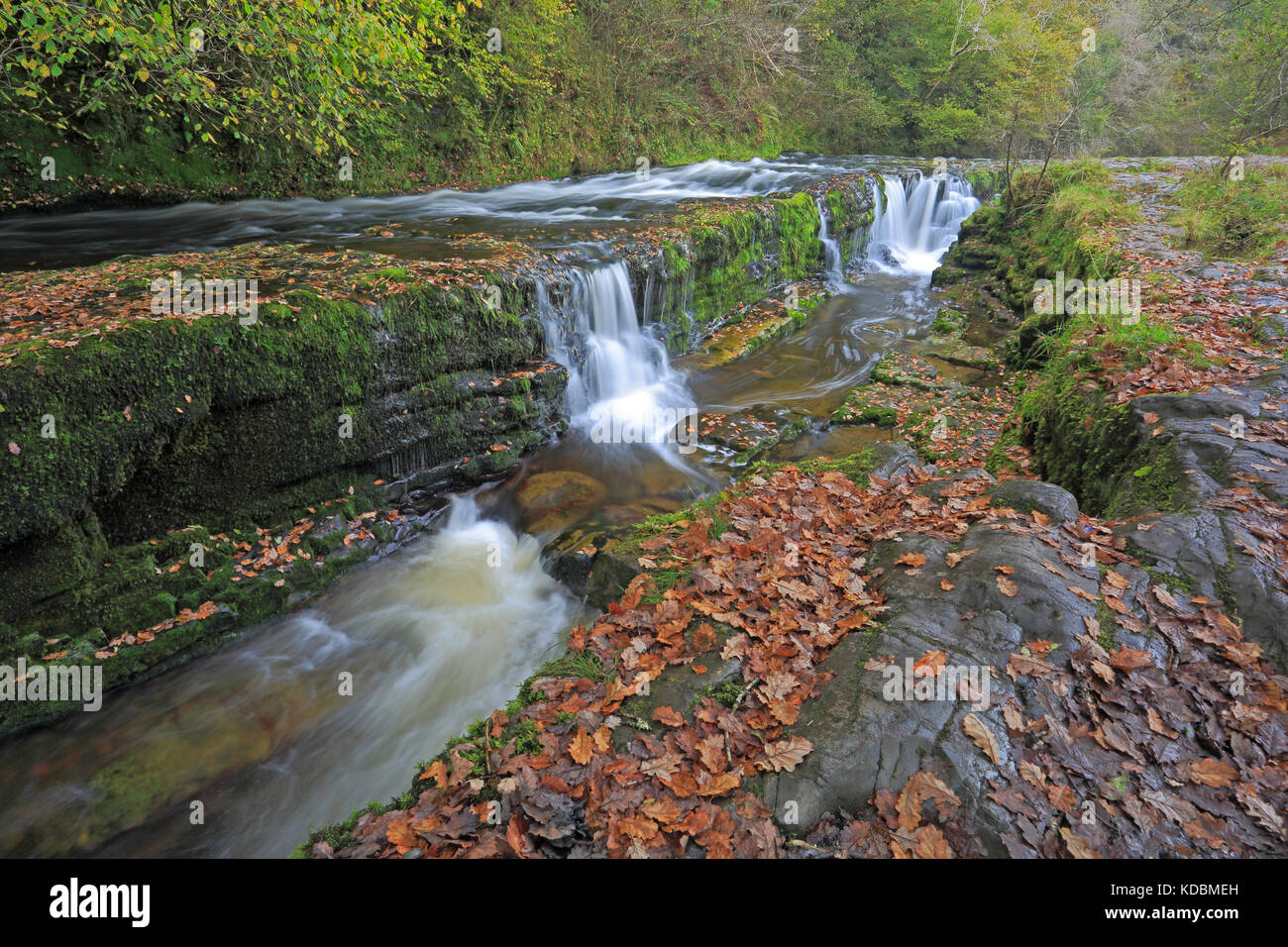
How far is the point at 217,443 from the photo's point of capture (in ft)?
18.1

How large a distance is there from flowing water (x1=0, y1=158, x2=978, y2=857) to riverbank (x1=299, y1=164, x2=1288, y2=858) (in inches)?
64.7

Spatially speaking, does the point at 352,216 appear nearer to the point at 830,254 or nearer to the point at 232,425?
the point at 232,425

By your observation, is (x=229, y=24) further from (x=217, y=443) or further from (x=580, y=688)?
(x=580, y=688)

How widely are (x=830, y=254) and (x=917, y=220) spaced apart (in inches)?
223

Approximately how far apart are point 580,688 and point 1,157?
39.5 feet

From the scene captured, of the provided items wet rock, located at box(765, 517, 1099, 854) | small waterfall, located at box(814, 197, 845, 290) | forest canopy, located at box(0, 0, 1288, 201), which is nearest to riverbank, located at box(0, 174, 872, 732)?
forest canopy, located at box(0, 0, 1288, 201)

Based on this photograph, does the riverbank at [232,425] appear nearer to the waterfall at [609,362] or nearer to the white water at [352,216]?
the waterfall at [609,362]

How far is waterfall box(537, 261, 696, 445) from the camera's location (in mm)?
8805

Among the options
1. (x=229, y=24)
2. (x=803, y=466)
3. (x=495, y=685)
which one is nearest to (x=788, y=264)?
(x=803, y=466)

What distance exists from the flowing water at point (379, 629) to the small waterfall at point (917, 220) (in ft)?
22.4

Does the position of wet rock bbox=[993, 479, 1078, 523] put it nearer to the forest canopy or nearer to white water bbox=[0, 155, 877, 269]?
white water bbox=[0, 155, 877, 269]

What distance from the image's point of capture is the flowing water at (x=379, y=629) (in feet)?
13.6

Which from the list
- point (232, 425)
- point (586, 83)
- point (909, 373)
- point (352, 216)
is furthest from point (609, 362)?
point (586, 83)

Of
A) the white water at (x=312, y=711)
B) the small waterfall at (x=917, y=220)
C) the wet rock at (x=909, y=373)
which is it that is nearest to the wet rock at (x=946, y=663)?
the white water at (x=312, y=711)
